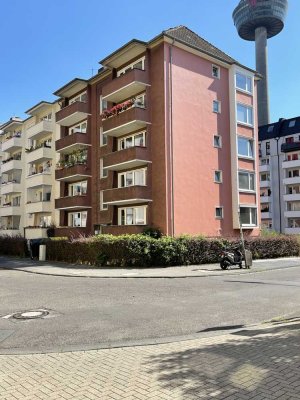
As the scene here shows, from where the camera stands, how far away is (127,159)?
28.9 meters

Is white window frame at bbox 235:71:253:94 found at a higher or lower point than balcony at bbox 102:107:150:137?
higher

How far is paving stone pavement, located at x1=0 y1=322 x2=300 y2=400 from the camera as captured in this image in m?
4.67

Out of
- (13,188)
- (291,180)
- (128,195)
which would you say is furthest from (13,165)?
(291,180)

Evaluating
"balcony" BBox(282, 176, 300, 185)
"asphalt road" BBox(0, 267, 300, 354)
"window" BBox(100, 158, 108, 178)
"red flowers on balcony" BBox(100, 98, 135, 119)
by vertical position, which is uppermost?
"red flowers on balcony" BBox(100, 98, 135, 119)

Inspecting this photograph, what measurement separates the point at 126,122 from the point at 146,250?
11.2 meters

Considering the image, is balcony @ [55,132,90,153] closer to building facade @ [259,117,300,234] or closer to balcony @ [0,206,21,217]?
balcony @ [0,206,21,217]

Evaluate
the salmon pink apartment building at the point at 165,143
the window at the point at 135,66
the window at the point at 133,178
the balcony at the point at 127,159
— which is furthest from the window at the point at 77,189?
the window at the point at 135,66

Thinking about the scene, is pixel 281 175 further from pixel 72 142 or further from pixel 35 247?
pixel 35 247

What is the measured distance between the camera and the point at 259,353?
19.7 feet

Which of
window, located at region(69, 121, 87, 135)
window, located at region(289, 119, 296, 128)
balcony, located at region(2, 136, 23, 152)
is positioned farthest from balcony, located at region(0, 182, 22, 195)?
window, located at region(289, 119, 296, 128)

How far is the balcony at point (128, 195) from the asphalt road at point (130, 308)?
457 inches

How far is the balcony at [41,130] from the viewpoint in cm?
4084

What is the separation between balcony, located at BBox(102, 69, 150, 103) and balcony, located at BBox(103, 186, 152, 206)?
7378 millimetres

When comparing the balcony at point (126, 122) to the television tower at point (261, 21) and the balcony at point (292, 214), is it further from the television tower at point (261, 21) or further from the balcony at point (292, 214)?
the television tower at point (261, 21)
